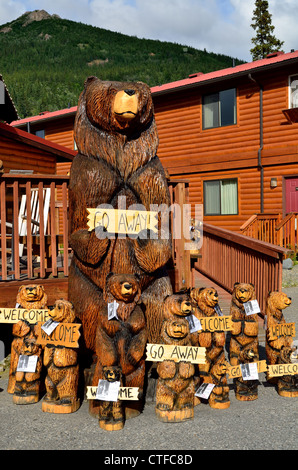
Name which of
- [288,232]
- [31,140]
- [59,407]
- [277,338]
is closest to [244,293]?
[277,338]

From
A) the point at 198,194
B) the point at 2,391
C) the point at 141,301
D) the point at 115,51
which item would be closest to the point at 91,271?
the point at 141,301

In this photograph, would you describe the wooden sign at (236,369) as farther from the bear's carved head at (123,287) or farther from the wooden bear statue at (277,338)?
the bear's carved head at (123,287)

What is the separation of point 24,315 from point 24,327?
0.10 meters

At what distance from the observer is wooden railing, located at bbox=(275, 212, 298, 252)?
1101 centimetres

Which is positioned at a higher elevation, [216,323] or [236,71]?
[236,71]

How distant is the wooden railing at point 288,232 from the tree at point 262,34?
28.0 m

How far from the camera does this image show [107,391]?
3119 mm

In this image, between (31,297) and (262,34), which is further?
(262,34)

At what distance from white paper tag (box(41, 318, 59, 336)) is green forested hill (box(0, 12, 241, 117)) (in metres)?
42.4

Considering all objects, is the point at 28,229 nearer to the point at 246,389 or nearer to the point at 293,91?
the point at 246,389

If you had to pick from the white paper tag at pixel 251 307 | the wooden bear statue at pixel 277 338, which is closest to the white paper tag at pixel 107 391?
the white paper tag at pixel 251 307

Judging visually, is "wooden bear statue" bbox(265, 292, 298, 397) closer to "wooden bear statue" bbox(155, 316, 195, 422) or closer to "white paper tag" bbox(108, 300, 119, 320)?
"wooden bear statue" bbox(155, 316, 195, 422)

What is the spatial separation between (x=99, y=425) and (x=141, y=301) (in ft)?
3.15

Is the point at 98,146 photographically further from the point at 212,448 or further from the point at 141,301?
the point at 212,448
